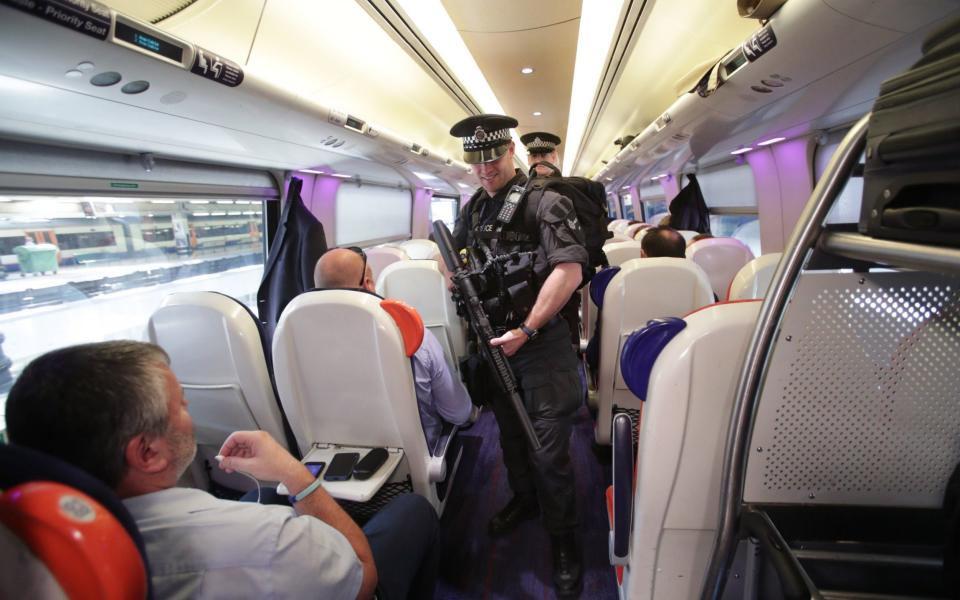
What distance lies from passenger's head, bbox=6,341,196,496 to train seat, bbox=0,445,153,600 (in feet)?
0.82

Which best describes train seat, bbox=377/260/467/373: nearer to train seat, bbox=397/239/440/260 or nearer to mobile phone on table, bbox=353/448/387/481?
mobile phone on table, bbox=353/448/387/481

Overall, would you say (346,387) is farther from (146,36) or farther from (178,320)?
(146,36)

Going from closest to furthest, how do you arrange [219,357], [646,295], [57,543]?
[57,543]
[219,357]
[646,295]

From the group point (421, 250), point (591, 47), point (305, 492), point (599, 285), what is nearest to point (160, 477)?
point (305, 492)

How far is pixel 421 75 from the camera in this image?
13.9 feet

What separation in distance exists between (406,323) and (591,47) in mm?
3823

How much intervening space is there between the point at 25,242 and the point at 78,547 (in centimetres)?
313

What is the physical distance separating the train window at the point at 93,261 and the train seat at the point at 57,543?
6.18 feet

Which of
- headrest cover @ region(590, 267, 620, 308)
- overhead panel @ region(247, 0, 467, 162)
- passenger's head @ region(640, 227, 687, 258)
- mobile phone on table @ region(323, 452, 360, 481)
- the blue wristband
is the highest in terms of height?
overhead panel @ region(247, 0, 467, 162)

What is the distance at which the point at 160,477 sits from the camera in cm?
104

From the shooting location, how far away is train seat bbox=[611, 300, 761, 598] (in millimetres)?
1095

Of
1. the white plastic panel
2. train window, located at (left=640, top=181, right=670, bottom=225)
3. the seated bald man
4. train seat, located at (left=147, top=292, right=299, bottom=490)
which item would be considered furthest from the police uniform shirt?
train window, located at (left=640, top=181, right=670, bottom=225)

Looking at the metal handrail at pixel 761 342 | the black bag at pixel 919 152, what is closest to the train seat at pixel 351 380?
the metal handrail at pixel 761 342

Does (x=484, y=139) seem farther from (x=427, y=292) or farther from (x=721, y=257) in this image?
(x=721, y=257)
